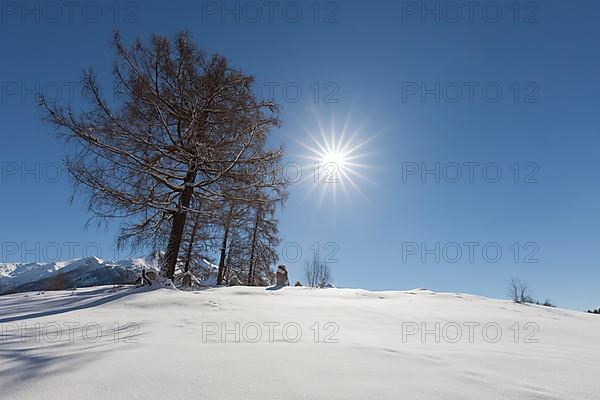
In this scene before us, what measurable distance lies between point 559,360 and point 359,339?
1.48 metres

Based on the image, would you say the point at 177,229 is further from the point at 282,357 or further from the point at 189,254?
the point at 282,357

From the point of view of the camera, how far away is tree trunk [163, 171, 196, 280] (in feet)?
26.7

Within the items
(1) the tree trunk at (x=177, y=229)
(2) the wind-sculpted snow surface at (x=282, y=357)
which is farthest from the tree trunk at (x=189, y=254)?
(2) the wind-sculpted snow surface at (x=282, y=357)

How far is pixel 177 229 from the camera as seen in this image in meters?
8.47

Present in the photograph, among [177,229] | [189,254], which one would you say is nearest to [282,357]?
[177,229]

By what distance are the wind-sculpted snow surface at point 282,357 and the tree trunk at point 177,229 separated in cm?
403

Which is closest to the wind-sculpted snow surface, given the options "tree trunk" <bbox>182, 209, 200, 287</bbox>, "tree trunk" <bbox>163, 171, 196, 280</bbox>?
"tree trunk" <bbox>163, 171, 196, 280</bbox>

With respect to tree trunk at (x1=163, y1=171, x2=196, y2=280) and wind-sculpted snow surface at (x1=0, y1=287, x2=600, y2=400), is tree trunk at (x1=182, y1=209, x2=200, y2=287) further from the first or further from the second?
wind-sculpted snow surface at (x1=0, y1=287, x2=600, y2=400)

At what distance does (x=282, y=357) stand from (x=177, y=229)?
710cm

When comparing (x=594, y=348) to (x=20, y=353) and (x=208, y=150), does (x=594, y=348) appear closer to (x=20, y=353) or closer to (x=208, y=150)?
(x=20, y=353)

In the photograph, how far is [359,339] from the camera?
2.79 metres

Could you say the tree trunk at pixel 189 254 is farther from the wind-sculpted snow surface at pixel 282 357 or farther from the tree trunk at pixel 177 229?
the wind-sculpted snow surface at pixel 282 357

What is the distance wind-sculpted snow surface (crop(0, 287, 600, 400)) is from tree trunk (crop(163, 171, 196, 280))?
4.03 m

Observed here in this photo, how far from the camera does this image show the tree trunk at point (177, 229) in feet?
26.7
